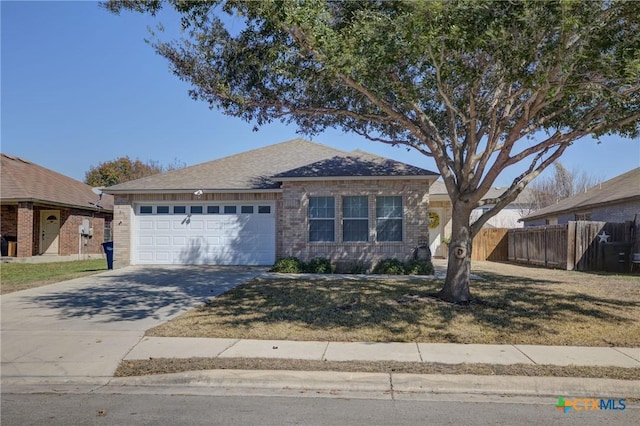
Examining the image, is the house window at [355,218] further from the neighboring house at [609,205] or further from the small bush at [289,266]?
the neighboring house at [609,205]

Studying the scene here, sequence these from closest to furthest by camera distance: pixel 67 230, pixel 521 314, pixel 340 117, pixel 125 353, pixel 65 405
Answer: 1. pixel 65 405
2. pixel 125 353
3. pixel 521 314
4. pixel 340 117
5. pixel 67 230

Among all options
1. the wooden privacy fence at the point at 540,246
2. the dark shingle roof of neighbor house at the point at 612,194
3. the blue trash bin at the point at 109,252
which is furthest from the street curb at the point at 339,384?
the dark shingle roof of neighbor house at the point at 612,194

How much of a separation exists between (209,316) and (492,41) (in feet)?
22.9

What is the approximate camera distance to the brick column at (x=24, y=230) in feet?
73.7

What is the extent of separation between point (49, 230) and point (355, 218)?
17.4 metres

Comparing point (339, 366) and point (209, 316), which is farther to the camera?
point (209, 316)

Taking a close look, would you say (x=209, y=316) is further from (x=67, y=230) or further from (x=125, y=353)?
(x=67, y=230)

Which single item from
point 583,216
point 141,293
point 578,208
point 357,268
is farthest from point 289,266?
point 583,216

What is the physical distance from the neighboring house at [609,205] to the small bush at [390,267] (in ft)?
32.5

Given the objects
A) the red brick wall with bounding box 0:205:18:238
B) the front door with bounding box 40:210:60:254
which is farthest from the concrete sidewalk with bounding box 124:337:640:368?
the front door with bounding box 40:210:60:254

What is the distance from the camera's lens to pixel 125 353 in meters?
7.36

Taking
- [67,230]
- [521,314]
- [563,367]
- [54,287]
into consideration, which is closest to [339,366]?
[563,367]

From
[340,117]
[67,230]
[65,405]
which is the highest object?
[340,117]

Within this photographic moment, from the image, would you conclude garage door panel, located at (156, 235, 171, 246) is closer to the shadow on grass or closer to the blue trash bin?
the blue trash bin
